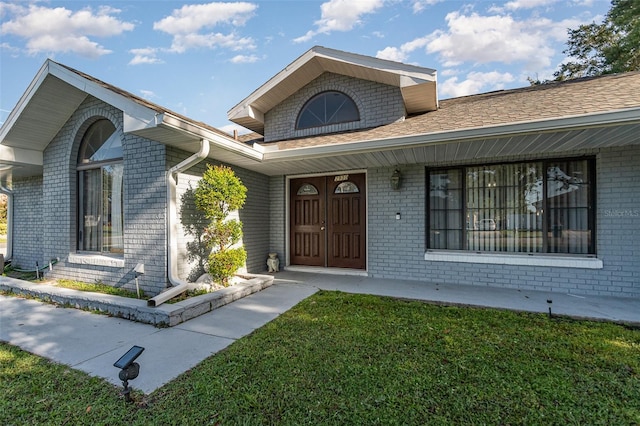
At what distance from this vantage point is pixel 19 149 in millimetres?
6246

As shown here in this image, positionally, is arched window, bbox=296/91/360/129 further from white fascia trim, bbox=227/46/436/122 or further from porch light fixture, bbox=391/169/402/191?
porch light fixture, bbox=391/169/402/191

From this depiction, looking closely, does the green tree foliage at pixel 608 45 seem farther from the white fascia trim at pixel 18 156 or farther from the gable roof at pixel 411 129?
the white fascia trim at pixel 18 156

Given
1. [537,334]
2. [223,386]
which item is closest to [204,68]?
[223,386]

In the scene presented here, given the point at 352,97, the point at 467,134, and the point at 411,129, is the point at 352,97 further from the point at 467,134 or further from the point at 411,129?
the point at 467,134

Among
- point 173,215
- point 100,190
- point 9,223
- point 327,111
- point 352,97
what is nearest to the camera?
point 173,215

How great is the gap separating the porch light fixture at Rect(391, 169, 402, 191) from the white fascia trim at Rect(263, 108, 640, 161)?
51.9 inches

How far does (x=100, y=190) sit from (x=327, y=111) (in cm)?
538

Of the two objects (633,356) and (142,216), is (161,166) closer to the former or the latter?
(142,216)

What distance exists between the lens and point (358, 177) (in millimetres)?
7043

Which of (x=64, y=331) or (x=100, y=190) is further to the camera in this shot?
(x=100, y=190)

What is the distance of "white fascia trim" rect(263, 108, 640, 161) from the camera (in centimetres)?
382

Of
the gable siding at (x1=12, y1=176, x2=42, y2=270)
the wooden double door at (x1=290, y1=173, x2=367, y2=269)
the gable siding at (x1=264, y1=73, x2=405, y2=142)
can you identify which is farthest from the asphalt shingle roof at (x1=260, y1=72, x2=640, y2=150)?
the gable siding at (x1=12, y1=176, x2=42, y2=270)

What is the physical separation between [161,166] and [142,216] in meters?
0.99

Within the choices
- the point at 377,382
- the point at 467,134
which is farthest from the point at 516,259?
the point at 377,382
